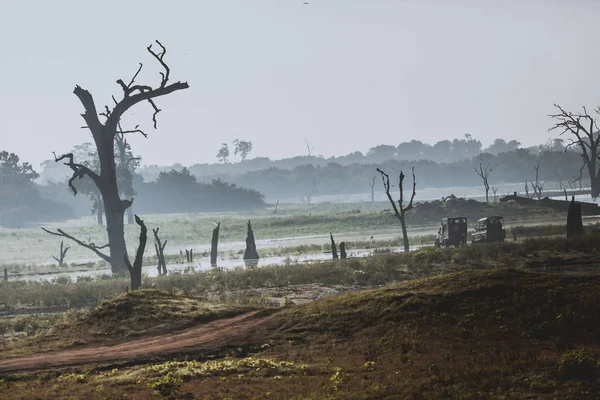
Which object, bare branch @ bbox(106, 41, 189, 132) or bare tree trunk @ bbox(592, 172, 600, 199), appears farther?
bare tree trunk @ bbox(592, 172, 600, 199)

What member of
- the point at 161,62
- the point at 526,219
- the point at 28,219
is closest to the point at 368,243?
the point at 526,219

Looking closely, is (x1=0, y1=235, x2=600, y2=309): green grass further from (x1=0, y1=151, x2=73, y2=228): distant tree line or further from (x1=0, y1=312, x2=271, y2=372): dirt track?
(x1=0, y1=151, x2=73, y2=228): distant tree line

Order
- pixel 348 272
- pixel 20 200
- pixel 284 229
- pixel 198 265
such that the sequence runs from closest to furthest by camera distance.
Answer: pixel 348 272, pixel 198 265, pixel 284 229, pixel 20 200

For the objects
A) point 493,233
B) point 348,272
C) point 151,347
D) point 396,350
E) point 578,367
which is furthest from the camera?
point 493,233

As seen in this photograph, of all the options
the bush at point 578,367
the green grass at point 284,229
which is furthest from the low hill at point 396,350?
the green grass at point 284,229

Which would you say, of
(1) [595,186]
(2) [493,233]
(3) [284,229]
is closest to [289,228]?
(3) [284,229]

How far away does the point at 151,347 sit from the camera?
748 inches

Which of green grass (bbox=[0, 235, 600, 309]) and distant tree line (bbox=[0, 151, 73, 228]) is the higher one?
distant tree line (bbox=[0, 151, 73, 228])

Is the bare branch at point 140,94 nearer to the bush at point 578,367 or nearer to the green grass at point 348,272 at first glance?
the green grass at point 348,272

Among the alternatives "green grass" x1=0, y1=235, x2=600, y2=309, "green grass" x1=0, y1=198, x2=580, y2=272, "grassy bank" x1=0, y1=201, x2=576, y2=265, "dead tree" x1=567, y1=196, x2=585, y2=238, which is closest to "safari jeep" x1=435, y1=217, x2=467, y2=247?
"dead tree" x1=567, y1=196, x2=585, y2=238

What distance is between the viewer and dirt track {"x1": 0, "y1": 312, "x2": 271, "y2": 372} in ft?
58.4

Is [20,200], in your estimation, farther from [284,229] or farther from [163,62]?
[163,62]

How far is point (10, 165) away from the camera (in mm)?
184500

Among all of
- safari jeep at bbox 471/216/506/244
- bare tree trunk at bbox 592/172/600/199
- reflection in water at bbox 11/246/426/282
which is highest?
bare tree trunk at bbox 592/172/600/199
